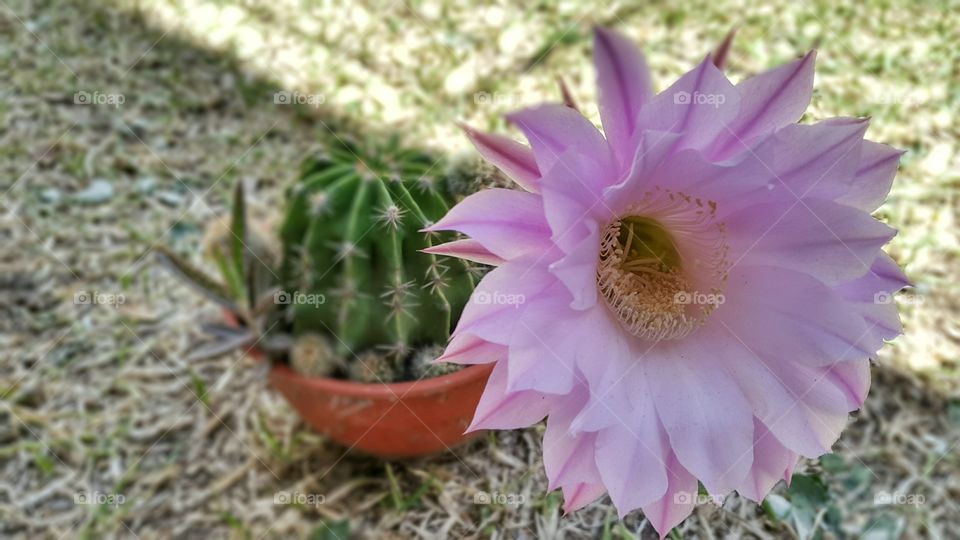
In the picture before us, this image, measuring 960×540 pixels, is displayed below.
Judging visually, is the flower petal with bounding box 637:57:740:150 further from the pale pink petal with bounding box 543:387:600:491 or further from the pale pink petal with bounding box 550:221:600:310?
the pale pink petal with bounding box 543:387:600:491

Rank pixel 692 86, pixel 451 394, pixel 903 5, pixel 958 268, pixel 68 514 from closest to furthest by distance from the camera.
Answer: pixel 692 86, pixel 451 394, pixel 68 514, pixel 958 268, pixel 903 5

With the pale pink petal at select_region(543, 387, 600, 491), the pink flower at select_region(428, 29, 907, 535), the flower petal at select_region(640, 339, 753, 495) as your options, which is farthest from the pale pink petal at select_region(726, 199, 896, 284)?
the pale pink petal at select_region(543, 387, 600, 491)

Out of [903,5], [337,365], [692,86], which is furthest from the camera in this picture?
[903,5]

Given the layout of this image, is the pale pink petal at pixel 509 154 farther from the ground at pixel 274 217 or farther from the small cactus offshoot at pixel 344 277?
the ground at pixel 274 217

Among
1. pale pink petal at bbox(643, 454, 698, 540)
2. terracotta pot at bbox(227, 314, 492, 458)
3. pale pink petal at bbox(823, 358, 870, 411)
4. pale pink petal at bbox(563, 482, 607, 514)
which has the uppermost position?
pale pink petal at bbox(823, 358, 870, 411)

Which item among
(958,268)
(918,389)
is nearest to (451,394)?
(918,389)

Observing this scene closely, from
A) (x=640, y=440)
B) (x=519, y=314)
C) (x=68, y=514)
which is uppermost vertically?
(x=519, y=314)

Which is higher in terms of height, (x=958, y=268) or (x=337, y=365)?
(x=337, y=365)

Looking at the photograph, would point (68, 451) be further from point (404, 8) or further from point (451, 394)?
point (404, 8)

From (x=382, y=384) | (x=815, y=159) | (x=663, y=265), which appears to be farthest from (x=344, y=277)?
(x=815, y=159)
